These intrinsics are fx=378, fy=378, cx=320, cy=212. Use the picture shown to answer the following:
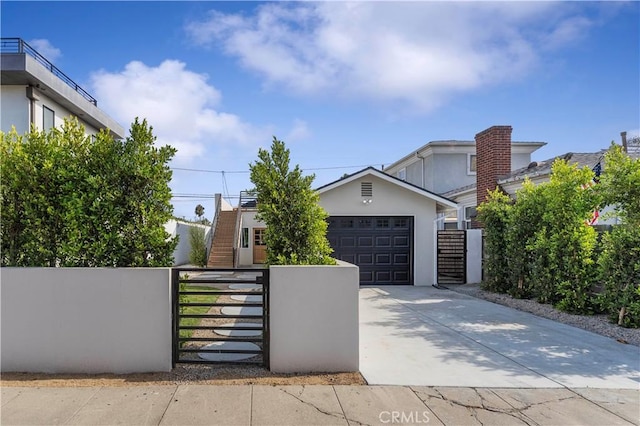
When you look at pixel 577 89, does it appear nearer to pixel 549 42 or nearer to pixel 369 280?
pixel 549 42

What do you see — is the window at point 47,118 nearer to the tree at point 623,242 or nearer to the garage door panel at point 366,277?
the garage door panel at point 366,277

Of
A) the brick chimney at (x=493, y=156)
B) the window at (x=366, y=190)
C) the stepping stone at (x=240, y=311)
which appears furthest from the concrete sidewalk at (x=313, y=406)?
the brick chimney at (x=493, y=156)

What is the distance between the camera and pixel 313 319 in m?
4.36

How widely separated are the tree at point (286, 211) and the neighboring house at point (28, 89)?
644 cm

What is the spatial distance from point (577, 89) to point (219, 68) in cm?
917

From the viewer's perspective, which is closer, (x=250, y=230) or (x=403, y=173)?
(x=250, y=230)

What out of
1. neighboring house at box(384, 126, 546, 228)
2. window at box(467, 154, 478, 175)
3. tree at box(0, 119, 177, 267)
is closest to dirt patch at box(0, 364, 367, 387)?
tree at box(0, 119, 177, 267)

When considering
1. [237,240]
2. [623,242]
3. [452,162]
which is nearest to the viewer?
[623,242]

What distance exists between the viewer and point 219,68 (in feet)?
28.3

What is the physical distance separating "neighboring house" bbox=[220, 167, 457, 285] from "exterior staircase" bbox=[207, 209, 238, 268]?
24.1ft

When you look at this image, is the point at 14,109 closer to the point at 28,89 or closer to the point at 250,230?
the point at 28,89

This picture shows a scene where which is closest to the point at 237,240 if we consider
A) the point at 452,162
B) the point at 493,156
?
the point at 452,162

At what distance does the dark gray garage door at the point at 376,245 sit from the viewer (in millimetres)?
12328

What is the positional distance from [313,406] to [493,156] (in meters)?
12.2
